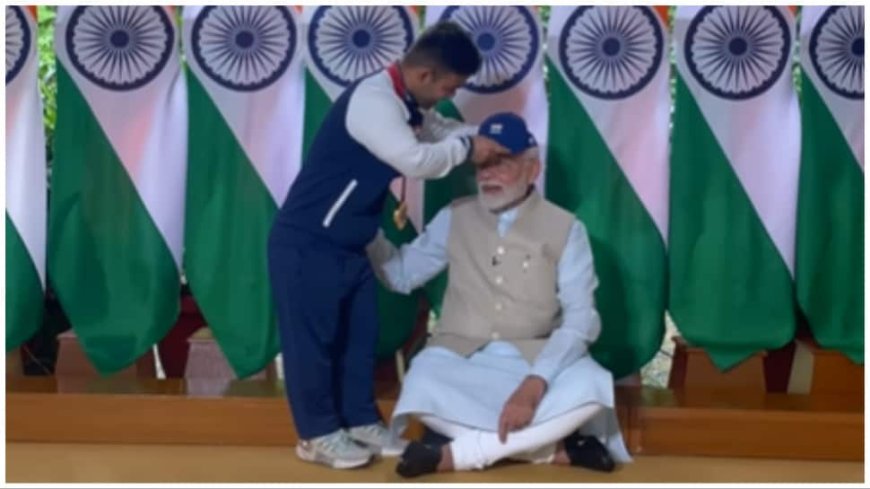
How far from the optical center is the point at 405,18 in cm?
336

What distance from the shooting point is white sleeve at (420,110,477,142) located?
3.19 m

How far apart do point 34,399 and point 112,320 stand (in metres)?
0.29

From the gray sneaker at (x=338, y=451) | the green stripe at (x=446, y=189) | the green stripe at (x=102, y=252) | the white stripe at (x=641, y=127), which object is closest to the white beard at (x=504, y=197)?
the green stripe at (x=446, y=189)

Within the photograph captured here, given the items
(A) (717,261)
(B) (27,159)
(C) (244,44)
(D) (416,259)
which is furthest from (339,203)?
(A) (717,261)

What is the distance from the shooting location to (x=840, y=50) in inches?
131

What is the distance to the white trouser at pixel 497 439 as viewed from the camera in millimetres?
3035

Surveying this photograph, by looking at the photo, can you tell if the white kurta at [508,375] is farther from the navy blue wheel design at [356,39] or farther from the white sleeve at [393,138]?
the navy blue wheel design at [356,39]

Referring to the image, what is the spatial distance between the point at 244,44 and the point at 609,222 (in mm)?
1006

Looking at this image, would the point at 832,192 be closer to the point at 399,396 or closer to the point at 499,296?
the point at 499,296

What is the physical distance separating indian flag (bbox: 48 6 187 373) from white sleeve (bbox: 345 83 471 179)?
618mm

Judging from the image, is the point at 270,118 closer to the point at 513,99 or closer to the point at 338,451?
the point at 513,99

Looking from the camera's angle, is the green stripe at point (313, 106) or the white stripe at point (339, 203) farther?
the green stripe at point (313, 106)

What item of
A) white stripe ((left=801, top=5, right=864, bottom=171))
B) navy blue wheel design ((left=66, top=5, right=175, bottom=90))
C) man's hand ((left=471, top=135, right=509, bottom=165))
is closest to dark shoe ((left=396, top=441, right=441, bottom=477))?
man's hand ((left=471, top=135, right=509, bottom=165))

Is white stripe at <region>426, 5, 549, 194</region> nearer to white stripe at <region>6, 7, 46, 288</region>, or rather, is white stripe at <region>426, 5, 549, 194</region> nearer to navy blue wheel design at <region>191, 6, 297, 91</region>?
navy blue wheel design at <region>191, 6, 297, 91</region>
